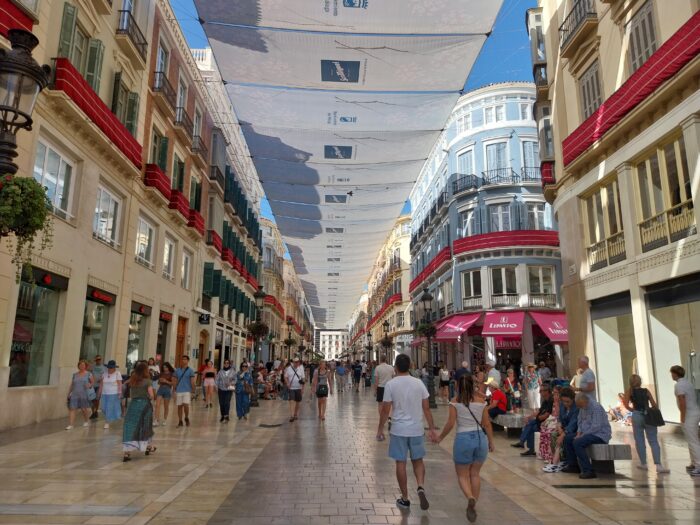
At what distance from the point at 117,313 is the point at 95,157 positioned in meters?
4.77

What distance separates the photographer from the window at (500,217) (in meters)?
28.3

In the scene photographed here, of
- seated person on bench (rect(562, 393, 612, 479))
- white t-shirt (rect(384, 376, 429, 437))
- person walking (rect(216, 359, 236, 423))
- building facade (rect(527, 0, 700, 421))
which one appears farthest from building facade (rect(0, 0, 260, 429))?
building facade (rect(527, 0, 700, 421))

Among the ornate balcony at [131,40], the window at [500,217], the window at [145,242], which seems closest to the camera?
the ornate balcony at [131,40]

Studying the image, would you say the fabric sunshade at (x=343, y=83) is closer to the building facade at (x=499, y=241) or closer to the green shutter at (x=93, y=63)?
the green shutter at (x=93, y=63)

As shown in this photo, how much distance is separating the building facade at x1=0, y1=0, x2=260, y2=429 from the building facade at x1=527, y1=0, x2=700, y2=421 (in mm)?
12096

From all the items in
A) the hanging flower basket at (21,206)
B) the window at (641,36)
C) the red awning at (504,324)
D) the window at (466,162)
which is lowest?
the hanging flower basket at (21,206)

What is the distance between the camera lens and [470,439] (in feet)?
17.1

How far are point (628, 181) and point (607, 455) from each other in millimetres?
8238

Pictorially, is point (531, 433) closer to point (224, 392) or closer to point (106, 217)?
point (224, 392)

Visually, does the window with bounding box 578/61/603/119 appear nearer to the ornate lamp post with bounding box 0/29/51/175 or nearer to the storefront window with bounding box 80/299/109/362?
the ornate lamp post with bounding box 0/29/51/175

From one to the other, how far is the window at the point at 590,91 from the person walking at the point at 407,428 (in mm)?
12111

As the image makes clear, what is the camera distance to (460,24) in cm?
1282

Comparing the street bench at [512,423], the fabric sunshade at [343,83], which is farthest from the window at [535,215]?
the street bench at [512,423]

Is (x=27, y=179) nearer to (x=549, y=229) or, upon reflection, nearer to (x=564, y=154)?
(x=564, y=154)
